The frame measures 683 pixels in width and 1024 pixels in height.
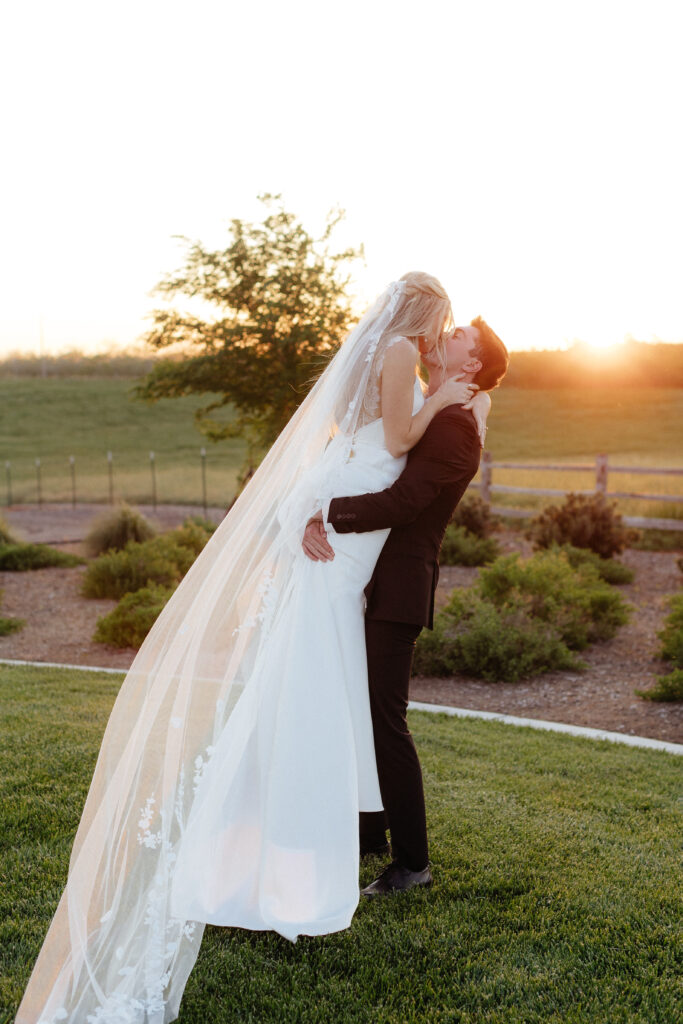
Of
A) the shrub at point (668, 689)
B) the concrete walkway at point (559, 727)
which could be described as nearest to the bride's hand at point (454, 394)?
the concrete walkway at point (559, 727)

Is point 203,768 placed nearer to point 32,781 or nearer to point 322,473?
point 322,473

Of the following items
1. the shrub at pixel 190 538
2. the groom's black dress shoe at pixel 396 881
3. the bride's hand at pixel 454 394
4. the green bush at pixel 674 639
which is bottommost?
the green bush at pixel 674 639

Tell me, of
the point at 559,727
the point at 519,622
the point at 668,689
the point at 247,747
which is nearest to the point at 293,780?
the point at 247,747

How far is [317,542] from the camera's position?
3.15 m

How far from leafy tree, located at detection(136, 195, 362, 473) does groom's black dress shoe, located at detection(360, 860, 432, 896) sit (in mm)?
8872

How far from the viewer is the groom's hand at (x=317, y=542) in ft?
10.3

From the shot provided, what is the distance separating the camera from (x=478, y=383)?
327 centimetres

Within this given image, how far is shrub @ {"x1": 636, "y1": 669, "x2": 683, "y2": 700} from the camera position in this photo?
22.1 ft

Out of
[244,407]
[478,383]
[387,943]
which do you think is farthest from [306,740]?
[244,407]

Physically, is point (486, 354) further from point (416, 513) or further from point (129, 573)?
point (129, 573)

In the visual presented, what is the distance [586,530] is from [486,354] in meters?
11.1

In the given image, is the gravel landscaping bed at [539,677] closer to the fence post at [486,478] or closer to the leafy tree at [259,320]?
the leafy tree at [259,320]

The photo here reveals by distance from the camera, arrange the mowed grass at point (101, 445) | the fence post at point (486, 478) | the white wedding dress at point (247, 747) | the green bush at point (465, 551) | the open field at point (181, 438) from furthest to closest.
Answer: the mowed grass at point (101, 445)
the open field at point (181, 438)
the fence post at point (486, 478)
the green bush at point (465, 551)
the white wedding dress at point (247, 747)

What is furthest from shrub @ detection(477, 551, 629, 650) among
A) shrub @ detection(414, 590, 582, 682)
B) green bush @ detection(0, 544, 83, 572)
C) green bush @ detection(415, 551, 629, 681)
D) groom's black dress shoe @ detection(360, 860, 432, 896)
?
green bush @ detection(0, 544, 83, 572)
